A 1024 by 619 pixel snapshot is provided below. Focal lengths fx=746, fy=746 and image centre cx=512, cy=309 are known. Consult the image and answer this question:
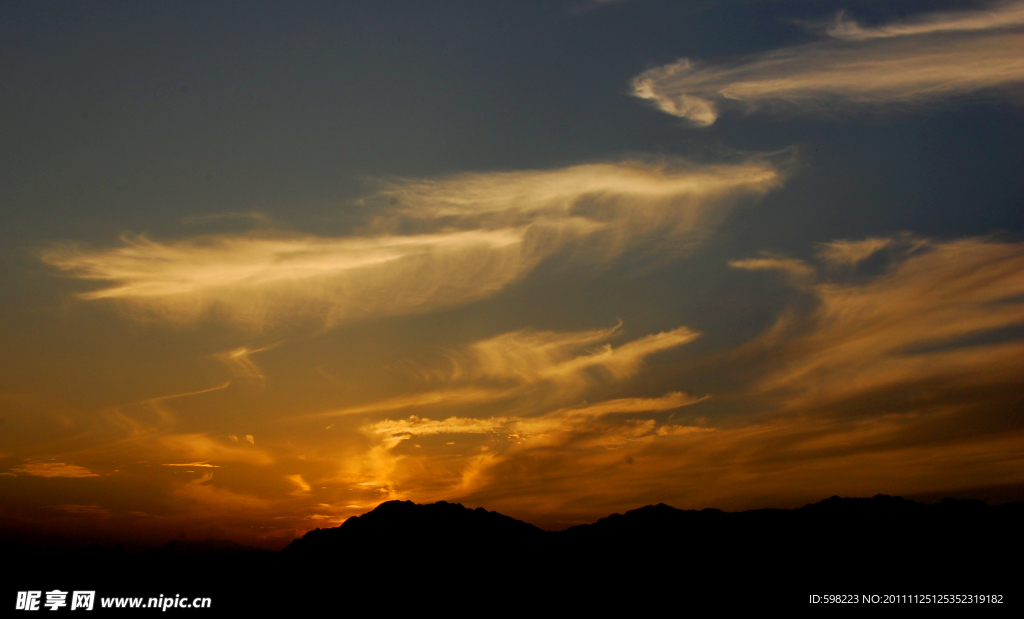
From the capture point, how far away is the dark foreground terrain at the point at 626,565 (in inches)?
5098

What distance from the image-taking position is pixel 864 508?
16188 centimetres

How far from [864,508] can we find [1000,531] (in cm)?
2850

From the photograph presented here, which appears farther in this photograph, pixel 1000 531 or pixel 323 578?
pixel 323 578

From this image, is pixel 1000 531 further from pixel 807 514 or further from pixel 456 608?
pixel 456 608

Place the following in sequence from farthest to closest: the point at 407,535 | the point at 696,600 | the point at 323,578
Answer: the point at 407,535 → the point at 323,578 → the point at 696,600

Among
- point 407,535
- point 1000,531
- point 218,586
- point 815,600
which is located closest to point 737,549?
point 815,600

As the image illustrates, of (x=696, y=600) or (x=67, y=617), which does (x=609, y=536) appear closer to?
(x=696, y=600)

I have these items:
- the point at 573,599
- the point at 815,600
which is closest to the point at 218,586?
the point at 573,599

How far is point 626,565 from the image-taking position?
516ft

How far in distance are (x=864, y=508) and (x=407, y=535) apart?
361 ft

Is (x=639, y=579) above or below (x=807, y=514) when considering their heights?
below

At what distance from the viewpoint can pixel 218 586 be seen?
6619 inches

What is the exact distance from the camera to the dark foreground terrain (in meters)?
130

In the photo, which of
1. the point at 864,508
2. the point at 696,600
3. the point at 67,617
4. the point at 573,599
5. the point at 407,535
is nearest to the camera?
the point at 67,617
